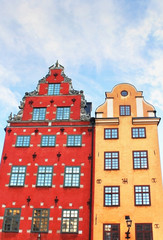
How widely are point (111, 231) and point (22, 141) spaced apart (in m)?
10.3

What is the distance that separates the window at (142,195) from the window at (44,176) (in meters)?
6.66

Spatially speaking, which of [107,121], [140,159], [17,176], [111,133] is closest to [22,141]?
[17,176]

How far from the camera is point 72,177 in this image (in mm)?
23391

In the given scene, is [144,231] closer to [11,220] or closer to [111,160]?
[111,160]

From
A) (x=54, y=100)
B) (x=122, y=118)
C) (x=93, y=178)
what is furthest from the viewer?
(x=54, y=100)

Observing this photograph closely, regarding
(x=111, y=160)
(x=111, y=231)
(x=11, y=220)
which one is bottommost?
(x=111, y=231)

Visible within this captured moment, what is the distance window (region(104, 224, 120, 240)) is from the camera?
20969 millimetres

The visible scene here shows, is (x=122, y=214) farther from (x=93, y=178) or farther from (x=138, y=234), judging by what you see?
(x=93, y=178)

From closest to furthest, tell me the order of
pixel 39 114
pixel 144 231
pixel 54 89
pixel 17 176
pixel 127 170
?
1. pixel 144 231
2. pixel 127 170
3. pixel 17 176
4. pixel 39 114
5. pixel 54 89

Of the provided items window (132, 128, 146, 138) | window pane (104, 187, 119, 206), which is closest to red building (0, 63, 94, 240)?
window pane (104, 187, 119, 206)

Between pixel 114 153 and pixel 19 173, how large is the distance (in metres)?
7.78

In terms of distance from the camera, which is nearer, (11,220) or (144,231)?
(144,231)

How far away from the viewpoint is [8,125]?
1038 inches

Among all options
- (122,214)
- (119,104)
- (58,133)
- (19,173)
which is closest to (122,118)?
(119,104)
